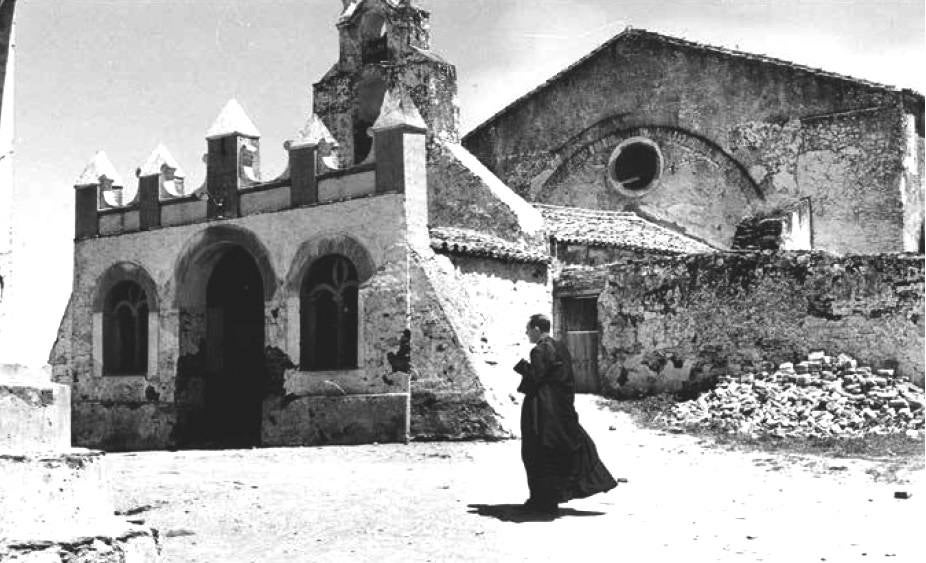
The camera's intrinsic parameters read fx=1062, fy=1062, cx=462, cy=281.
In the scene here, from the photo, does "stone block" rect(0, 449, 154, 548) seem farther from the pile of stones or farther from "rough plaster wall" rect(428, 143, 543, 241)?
"rough plaster wall" rect(428, 143, 543, 241)

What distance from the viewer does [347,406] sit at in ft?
53.4

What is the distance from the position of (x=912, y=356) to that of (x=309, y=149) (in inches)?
390

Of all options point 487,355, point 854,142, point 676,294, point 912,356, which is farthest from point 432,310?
point 854,142

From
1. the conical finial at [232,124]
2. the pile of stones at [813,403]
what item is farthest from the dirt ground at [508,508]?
the conical finial at [232,124]

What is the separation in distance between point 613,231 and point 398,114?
23.2 ft

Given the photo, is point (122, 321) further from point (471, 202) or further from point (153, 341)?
point (471, 202)

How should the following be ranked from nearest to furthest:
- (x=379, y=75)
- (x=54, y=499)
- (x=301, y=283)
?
(x=54, y=499) < (x=301, y=283) < (x=379, y=75)

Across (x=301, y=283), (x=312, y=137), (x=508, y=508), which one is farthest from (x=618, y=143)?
(x=508, y=508)

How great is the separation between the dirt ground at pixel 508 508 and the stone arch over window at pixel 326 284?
2654 mm

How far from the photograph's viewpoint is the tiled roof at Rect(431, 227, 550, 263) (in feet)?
54.9

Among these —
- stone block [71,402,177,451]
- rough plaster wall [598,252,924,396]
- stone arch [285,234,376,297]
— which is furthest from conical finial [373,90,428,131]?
stone block [71,402,177,451]

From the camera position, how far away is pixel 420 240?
1620cm

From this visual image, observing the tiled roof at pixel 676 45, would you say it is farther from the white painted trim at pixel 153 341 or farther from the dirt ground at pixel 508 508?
the dirt ground at pixel 508 508

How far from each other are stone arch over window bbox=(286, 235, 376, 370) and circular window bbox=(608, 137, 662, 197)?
10247mm
